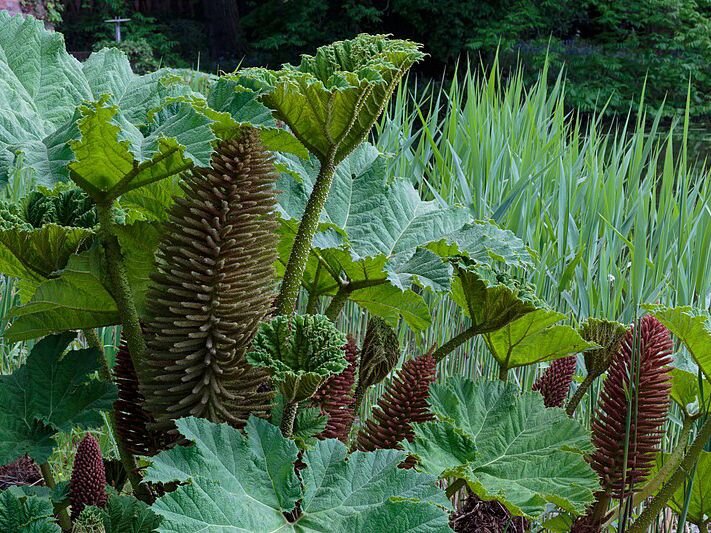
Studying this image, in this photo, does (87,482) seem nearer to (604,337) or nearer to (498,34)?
(604,337)

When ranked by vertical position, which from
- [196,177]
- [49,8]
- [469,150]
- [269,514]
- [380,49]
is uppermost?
[380,49]

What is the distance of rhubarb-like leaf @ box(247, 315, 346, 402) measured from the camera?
72 cm

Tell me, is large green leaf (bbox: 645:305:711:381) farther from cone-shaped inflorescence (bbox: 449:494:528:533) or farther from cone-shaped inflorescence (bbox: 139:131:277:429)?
cone-shaped inflorescence (bbox: 139:131:277:429)

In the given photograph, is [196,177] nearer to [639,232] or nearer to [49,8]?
[639,232]

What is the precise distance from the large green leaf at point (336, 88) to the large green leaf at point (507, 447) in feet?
0.98

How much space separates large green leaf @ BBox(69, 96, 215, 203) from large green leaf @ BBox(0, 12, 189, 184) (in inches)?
3.1

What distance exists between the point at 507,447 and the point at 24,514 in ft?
1.64

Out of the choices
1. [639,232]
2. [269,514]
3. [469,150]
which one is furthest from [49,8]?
[269,514]

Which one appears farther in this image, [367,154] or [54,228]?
[367,154]

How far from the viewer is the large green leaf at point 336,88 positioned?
2.65ft

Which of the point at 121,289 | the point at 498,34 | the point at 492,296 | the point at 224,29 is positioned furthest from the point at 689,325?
the point at 224,29

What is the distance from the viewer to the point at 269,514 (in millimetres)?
750

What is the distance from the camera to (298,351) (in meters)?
0.75

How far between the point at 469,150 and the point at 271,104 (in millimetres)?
1992
